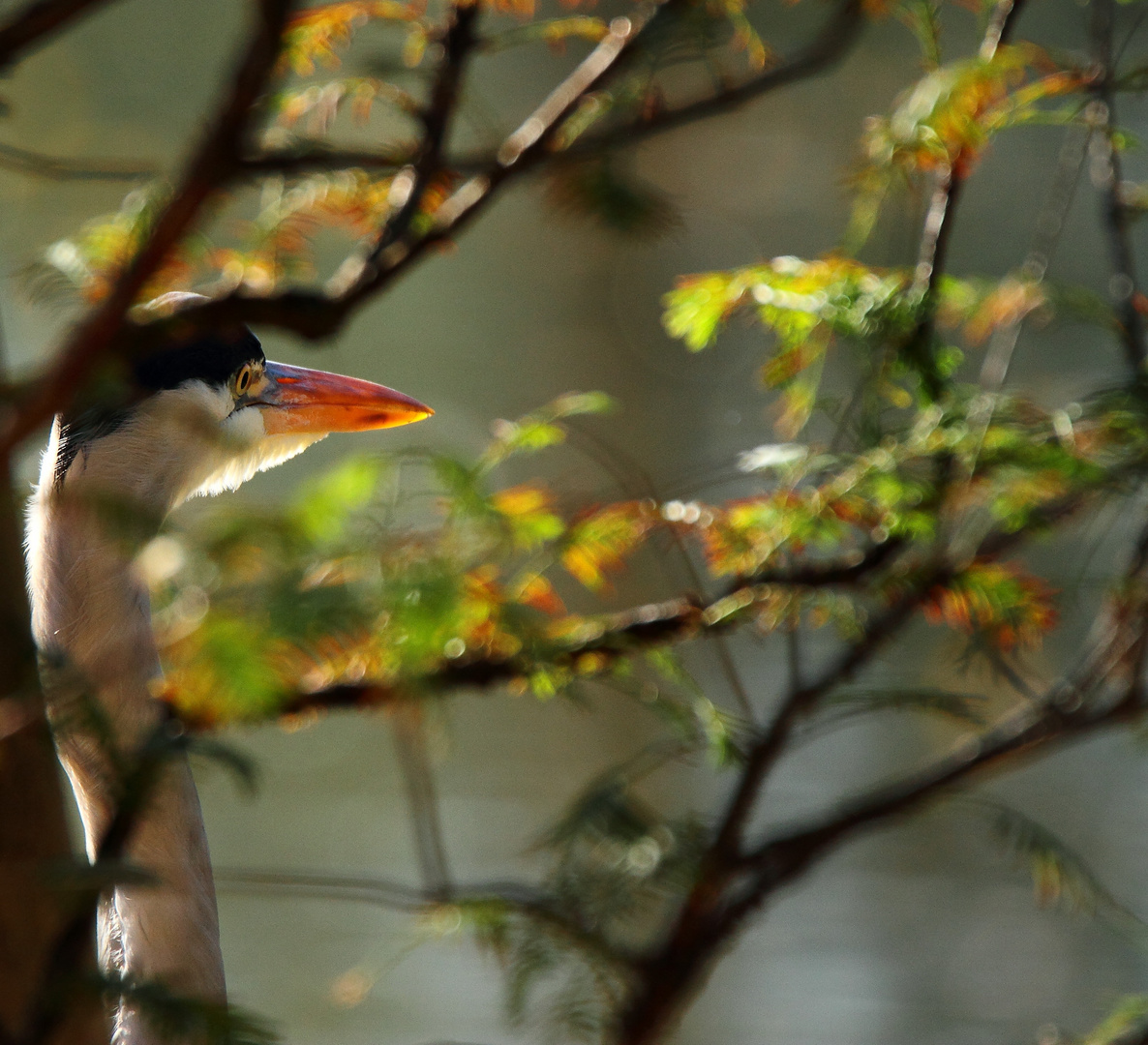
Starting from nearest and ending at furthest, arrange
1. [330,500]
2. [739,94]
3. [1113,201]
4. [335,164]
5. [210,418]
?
[330,500] < [335,164] < [739,94] < [1113,201] < [210,418]

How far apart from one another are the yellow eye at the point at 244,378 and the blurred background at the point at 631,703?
539 millimetres

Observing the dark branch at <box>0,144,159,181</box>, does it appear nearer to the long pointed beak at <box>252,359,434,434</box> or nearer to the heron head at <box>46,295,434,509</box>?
the heron head at <box>46,295,434,509</box>

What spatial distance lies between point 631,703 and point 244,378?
3759 millimetres

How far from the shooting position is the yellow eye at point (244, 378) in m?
1.27

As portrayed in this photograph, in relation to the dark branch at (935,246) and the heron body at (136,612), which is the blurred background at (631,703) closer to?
the dark branch at (935,246)

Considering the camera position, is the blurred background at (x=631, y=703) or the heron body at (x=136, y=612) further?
the blurred background at (x=631, y=703)

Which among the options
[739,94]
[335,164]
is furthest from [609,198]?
[335,164]

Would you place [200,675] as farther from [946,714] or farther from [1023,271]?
[1023,271]

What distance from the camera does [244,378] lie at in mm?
1273

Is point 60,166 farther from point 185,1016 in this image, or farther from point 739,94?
point 185,1016

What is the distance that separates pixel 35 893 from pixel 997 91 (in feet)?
2.60

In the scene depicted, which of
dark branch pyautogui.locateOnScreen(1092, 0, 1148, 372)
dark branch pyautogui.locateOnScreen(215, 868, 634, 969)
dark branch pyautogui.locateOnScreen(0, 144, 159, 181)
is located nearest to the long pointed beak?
dark branch pyautogui.locateOnScreen(0, 144, 159, 181)

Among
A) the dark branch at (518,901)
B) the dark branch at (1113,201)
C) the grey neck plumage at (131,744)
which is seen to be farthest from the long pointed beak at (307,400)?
the dark branch at (1113,201)

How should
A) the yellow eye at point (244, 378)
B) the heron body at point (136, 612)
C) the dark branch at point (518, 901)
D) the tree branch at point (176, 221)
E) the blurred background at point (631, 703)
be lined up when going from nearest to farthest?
the tree branch at point (176, 221), the dark branch at point (518, 901), the heron body at point (136, 612), the yellow eye at point (244, 378), the blurred background at point (631, 703)
